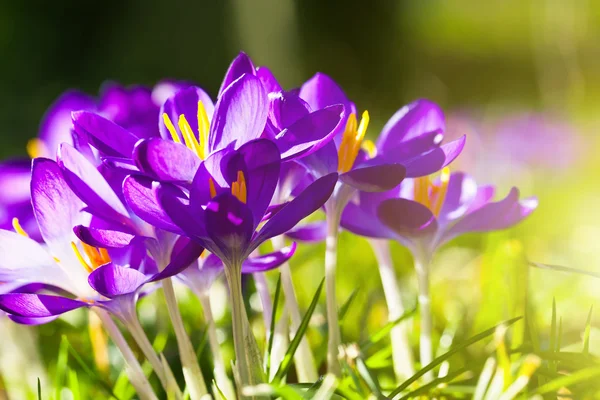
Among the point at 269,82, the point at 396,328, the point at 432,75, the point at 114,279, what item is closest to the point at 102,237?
the point at 114,279

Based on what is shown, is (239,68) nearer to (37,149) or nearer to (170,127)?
(170,127)

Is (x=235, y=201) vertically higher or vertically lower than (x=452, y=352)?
higher

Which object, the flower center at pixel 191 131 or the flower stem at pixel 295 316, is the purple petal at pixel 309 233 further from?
the flower center at pixel 191 131

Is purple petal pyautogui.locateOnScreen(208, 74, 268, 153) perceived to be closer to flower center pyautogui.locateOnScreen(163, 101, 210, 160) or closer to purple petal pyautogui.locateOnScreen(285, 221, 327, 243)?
flower center pyautogui.locateOnScreen(163, 101, 210, 160)

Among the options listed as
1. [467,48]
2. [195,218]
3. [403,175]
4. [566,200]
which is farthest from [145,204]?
[467,48]

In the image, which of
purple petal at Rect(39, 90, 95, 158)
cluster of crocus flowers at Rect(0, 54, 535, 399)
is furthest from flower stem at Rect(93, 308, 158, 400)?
purple petal at Rect(39, 90, 95, 158)

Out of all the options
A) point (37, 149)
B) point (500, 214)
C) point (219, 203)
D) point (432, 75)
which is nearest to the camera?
point (219, 203)

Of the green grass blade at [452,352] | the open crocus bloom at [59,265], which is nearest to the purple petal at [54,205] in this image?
the open crocus bloom at [59,265]
